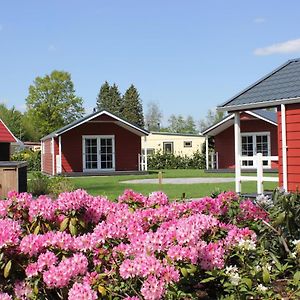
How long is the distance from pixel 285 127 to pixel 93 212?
30.6 ft

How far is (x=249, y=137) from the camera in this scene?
3447 cm

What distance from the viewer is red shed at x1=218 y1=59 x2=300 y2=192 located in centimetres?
1198

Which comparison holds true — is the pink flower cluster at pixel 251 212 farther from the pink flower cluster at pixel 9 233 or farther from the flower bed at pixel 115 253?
the pink flower cluster at pixel 9 233

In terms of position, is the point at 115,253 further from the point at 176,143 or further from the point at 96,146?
the point at 176,143

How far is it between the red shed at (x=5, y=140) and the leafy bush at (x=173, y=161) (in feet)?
52.5

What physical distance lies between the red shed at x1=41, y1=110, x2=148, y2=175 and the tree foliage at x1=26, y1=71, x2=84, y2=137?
38.1 metres

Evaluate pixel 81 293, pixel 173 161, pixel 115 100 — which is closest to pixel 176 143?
pixel 173 161

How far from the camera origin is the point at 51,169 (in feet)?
121

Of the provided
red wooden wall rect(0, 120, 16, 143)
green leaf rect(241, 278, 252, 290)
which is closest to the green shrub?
red wooden wall rect(0, 120, 16, 143)

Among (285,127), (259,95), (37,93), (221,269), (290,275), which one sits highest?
(37,93)

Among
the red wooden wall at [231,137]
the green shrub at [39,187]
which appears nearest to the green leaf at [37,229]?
the green shrub at [39,187]

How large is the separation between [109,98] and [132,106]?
5.76 metres

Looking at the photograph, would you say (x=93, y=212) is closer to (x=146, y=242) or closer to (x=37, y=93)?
(x=146, y=242)

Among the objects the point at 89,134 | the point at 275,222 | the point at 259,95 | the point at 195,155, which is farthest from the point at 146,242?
the point at 195,155
